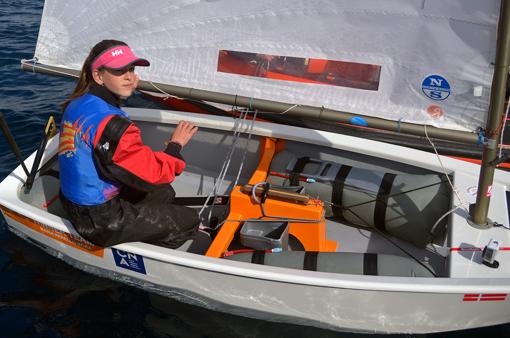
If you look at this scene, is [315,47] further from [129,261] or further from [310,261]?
[129,261]

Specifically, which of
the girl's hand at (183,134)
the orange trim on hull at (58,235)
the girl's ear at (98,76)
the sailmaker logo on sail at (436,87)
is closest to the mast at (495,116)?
the sailmaker logo on sail at (436,87)

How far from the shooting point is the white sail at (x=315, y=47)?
2564 millimetres

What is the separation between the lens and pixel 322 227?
328cm

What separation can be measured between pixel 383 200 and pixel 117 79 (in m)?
1.81

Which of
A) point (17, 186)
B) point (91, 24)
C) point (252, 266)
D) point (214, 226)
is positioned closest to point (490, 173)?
point (252, 266)

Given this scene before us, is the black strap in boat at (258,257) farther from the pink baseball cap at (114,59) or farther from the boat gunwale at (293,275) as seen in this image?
the pink baseball cap at (114,59)

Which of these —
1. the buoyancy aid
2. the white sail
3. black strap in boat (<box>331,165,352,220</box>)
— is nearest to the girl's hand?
the buoyancy aid

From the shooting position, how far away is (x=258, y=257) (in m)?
3.05

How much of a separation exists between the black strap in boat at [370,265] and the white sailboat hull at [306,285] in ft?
0.72

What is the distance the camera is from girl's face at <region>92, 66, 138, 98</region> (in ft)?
8.86

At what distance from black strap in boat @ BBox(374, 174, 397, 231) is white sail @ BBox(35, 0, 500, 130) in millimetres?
659

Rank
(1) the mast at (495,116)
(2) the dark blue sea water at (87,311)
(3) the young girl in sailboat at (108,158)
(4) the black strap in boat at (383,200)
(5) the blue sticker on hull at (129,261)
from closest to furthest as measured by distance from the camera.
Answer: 1. (1) the mast at (495,116)
2. (3) the young girl in sailboat at (108,158)
3. (5) the blue sticker on hull at (129,261)
4. (2) the dark blue sea water at (87,311)
5. (4) the black strap in boat at (383,200)

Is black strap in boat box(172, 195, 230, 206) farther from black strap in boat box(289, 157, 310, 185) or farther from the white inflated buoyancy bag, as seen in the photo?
black strap in boat box(289, 157, 310, 185)

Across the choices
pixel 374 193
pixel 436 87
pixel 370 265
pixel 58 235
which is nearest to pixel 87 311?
pixel 58 235
